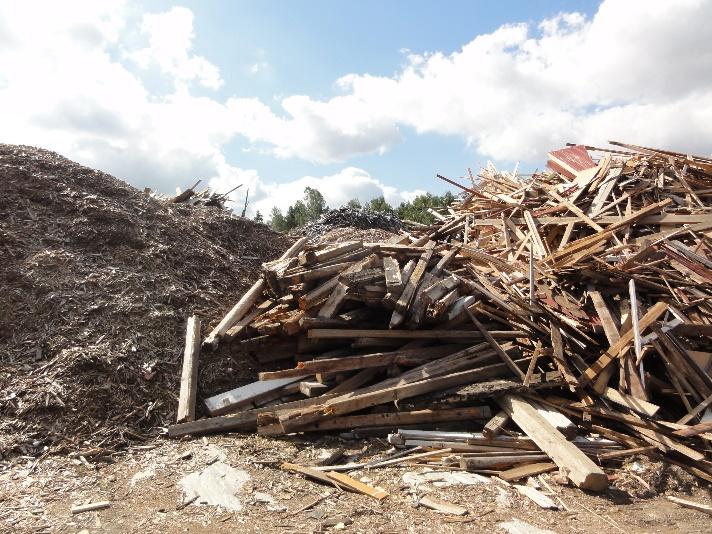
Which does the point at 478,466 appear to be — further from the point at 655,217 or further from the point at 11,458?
the point at 655,217

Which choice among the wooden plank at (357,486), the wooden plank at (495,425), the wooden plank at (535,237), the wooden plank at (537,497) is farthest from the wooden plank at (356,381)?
the wooden plank at (535,237)

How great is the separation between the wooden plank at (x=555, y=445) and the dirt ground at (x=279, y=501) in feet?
0.46

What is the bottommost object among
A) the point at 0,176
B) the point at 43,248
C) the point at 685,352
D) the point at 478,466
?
the point at 478,466

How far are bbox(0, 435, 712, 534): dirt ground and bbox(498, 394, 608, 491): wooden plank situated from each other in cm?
14

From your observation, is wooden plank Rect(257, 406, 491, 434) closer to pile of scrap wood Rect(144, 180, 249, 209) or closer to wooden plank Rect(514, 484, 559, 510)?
wooden plank Rect(514, 484, 559, 510)

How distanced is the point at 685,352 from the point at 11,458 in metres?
6.61

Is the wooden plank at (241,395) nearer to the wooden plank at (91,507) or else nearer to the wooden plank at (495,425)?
the wooden plank at (91,507)

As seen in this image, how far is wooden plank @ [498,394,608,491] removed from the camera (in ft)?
14.3

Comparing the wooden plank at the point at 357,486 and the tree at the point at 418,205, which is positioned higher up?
the tree at the point at 418,205

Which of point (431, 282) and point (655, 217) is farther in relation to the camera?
point (655, 217)

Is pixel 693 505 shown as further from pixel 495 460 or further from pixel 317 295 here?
pixel 317 295

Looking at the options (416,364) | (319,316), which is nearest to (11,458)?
(319,316)

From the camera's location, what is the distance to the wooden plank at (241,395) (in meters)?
5.50

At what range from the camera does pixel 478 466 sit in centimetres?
472
